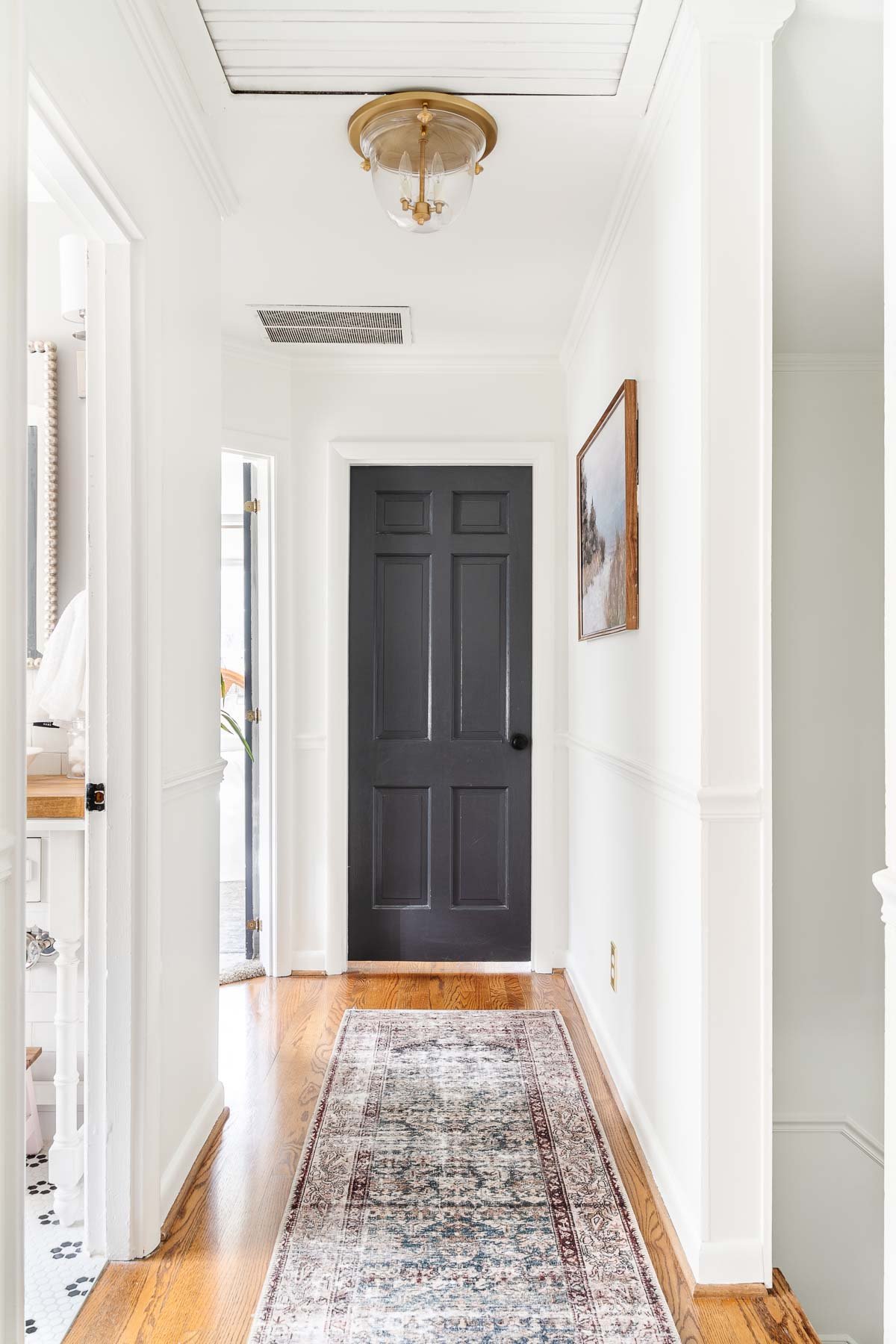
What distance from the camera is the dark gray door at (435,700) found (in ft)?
12.6

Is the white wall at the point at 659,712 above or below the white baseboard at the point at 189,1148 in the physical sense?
above

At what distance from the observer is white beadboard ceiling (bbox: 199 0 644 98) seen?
71.2 inches

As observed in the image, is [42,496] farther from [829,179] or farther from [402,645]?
[829,179]

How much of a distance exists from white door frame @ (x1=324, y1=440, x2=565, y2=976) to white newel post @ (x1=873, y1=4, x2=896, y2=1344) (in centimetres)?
269

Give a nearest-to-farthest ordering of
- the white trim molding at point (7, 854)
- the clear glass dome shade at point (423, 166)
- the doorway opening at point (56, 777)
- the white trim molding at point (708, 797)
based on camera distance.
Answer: the white trim molding at point (7, 854), the white trim molding at point (708, 797), the doorway opening at point (56, 777), the clear glass dome shade at point (423, 166)

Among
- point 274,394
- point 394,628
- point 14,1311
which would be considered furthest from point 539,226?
point 14,1311

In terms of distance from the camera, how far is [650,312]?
2252 mm

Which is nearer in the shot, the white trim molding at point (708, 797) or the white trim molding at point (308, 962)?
the white trim molding at point (708, 797)

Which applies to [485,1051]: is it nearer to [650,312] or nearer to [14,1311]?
[14,1311]

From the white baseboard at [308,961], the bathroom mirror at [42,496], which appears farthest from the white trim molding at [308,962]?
the bathroom mirror at [42,496]

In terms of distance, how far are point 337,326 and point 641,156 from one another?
148cm

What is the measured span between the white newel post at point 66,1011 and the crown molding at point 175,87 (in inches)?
61.2

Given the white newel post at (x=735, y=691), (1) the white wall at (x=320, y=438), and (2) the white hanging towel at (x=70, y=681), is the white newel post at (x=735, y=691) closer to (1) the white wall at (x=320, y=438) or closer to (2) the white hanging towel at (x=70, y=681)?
(2) the white hanging towel at (x=70, y=681)

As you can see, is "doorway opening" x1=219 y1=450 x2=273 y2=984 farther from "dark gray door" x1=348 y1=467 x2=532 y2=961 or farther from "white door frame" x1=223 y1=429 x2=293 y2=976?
"dark gray door" x1=348 y1=467 x2=532 y2=961
